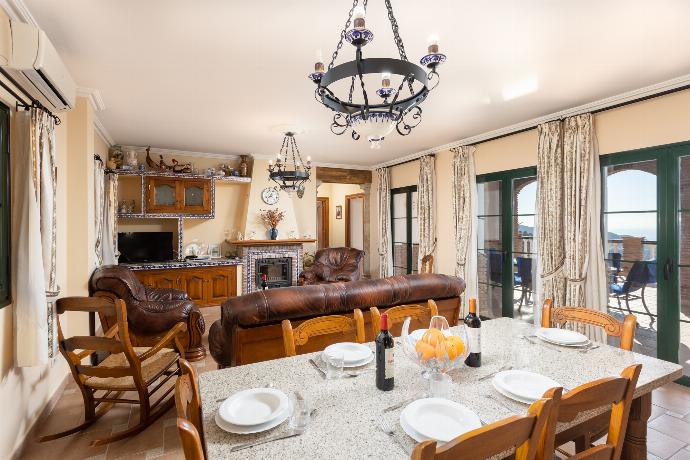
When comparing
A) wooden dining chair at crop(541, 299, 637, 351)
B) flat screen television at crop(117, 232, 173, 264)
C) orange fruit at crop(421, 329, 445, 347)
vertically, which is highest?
flat screen television at crop(117, 232, 173, 264)

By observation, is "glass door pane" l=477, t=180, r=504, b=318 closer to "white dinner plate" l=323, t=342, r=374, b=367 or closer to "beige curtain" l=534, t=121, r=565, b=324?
"beige curtain" l=534, t=121, r=565, b=324

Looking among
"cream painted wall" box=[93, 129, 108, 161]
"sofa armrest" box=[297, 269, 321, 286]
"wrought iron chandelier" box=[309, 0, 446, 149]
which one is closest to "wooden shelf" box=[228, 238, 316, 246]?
"sofa armrest" box=[297, 269, 321, 286]

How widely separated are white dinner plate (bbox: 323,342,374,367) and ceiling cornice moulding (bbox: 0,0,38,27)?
8.29ft

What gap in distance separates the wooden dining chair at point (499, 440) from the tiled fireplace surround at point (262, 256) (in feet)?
18.3

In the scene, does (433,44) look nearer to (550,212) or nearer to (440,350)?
→ (440,350)

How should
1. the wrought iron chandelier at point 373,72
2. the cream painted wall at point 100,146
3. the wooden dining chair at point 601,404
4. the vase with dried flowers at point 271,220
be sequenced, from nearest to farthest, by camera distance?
the wooden dining chair at point 601,404 < the wrought iron chandelier at point 373,72 < the cream painted wall at point 100,146 < the vase with dried flowers at point 271,220

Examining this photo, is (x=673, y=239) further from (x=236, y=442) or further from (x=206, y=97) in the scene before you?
(x=206, y=97)

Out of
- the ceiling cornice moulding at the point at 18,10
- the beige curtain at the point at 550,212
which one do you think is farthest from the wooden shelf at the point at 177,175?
the beige curtain at the point at 550,212

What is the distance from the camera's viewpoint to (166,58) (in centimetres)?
273

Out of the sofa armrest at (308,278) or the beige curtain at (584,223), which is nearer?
the beige curtain at (584,223)

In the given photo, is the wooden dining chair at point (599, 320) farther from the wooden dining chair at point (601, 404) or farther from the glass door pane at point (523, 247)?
the glass door pane at point (523, 247)

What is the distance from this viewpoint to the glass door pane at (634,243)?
339cm

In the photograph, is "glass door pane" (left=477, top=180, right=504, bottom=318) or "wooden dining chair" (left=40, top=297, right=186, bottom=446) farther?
"glass door pane" (left=477, top=180, right=504, bottom=318)

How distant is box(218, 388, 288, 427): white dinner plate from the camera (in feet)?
3.80
